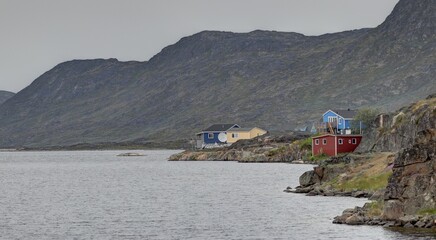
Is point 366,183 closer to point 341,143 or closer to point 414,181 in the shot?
point 414,181

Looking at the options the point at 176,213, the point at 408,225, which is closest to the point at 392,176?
the point at 408,225

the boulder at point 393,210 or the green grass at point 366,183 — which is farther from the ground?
the green grass at point 366,183

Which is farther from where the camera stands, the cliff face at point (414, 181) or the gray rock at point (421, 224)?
the cliff face at point (414, 181)

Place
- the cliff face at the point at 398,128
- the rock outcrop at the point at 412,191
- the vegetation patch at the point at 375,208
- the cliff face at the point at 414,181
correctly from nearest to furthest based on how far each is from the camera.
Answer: the rock outcrop at the point at 412,191 < the cliff face at the point at 414,181 < the vegetation patch at the point at 375,208 < the cliff face at the point at 398,128

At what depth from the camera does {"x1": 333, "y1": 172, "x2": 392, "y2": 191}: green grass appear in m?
85.2

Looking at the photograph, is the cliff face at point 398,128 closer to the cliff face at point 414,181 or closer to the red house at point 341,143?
the red house at point 341,143

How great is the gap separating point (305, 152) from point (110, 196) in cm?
8669

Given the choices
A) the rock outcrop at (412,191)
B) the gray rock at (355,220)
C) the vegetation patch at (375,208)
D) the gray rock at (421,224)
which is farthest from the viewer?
the gray rock at (355,220)

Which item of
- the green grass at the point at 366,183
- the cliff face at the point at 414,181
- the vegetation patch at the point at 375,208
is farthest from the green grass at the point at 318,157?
the cliff face at the point at 414,181

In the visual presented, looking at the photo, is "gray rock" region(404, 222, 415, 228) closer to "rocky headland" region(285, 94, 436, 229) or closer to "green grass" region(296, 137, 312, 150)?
"rocky headland" region(285, 94, 436, 229)

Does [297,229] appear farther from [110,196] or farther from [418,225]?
[110,196]

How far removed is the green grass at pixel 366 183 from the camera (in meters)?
85.2

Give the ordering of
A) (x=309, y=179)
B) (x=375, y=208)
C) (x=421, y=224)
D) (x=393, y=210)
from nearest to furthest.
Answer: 1. (x=421, y=224)
2. (x=393, y=210)
3. (x=375, y=208)
4. (x=309, y=179)

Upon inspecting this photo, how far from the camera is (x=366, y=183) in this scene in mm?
87875
